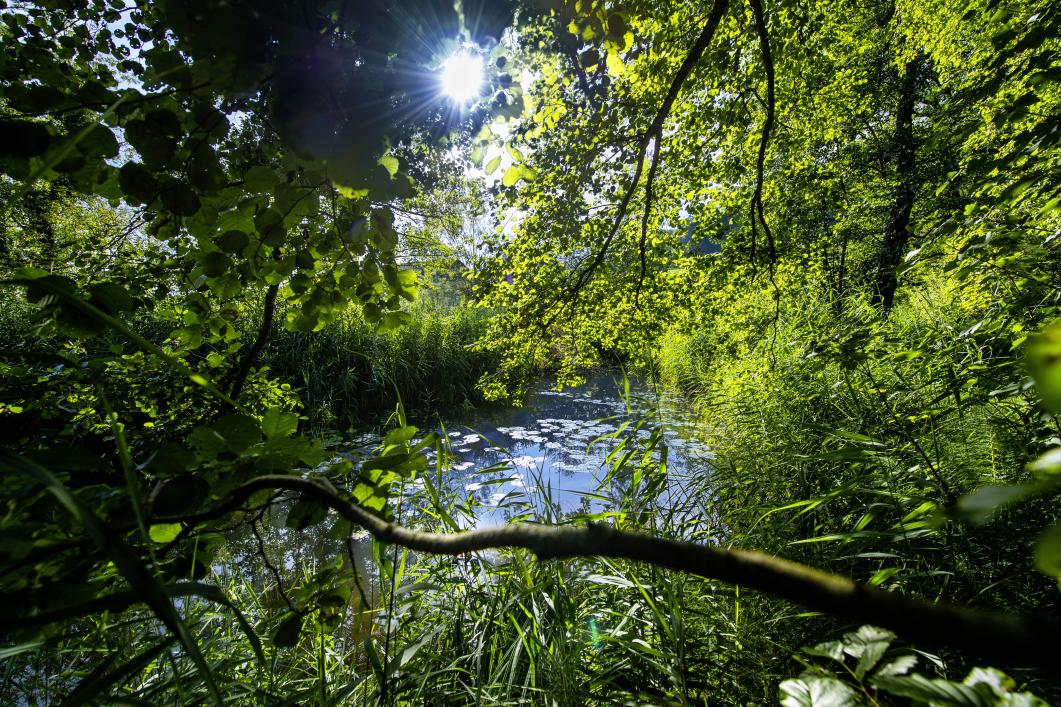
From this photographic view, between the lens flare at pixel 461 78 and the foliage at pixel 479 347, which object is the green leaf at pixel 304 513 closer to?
the foliage at pixel 479 347

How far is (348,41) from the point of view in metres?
0.81

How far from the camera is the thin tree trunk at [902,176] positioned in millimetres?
6102

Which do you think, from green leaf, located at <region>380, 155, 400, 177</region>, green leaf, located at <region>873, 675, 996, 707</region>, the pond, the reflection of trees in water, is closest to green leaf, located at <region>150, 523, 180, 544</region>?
the pond

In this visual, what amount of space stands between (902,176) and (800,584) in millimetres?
8461

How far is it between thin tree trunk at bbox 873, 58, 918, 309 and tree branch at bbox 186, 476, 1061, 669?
726 centimetres

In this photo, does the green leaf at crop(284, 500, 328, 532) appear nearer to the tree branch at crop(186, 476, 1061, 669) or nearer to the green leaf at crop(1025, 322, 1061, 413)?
the tree branch at crop(186, 476, 1061, 669)

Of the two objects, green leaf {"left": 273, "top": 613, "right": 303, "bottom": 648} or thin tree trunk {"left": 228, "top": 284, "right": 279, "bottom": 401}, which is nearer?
green leaf {"left": 273, "top": 613, "right": 303, "bottom": 648}

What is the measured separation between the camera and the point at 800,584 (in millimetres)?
257

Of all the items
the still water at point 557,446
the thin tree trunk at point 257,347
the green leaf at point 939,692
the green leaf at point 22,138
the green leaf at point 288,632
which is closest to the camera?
the green leaf at point 939,692

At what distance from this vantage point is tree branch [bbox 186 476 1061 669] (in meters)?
0.19

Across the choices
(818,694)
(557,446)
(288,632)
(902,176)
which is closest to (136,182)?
(288,632)

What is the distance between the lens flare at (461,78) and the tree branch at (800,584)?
92 centimetres

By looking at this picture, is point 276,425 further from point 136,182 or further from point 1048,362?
point 1048,362

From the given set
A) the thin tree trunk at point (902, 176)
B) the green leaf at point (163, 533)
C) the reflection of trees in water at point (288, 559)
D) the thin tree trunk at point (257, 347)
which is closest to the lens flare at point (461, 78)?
the thin tree trunk at point (257, 347)
